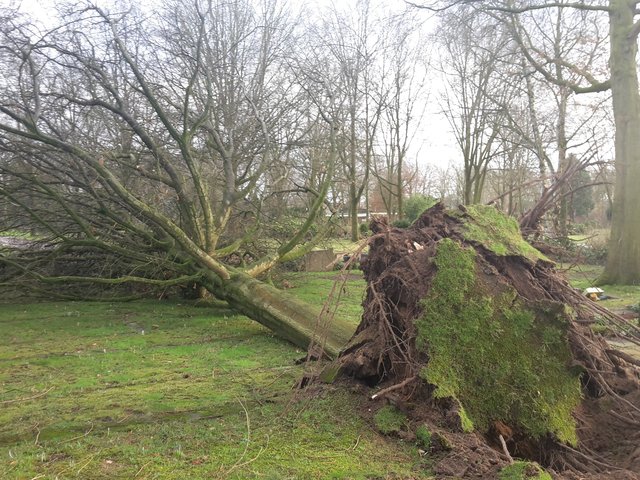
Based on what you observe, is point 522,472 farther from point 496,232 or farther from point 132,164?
point 132,164

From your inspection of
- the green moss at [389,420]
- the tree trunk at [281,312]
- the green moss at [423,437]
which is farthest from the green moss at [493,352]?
the tree trunk at [281,312]

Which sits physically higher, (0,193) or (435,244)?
(0,193)

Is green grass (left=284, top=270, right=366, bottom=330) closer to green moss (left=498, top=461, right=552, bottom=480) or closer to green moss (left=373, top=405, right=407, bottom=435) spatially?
green moss (left=373, top=405, right=407, bottom=435)

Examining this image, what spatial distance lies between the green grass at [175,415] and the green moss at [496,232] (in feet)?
5.26

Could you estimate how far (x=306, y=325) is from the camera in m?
7.19

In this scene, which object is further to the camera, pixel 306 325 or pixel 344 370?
pixel 306 325

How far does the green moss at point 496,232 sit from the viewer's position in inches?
159

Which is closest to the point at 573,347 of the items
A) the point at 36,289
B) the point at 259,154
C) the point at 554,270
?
the point at 554,270

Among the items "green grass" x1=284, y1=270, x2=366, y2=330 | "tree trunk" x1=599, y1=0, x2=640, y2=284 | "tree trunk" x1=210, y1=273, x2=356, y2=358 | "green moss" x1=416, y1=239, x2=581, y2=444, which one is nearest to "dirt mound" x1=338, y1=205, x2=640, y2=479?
"green moss" x1=416, y1=239, x2=581, y2=444

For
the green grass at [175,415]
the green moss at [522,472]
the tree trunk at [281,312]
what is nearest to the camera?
the green moss at [522,472]

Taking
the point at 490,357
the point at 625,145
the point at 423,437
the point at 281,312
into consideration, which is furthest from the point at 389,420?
the point at 625,145

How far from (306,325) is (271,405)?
303 centimetres

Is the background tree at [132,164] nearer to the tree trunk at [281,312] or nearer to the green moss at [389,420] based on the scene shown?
the tree trunk at [281,312]

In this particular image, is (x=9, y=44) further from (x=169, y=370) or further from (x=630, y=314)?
(x=630, y=314)
